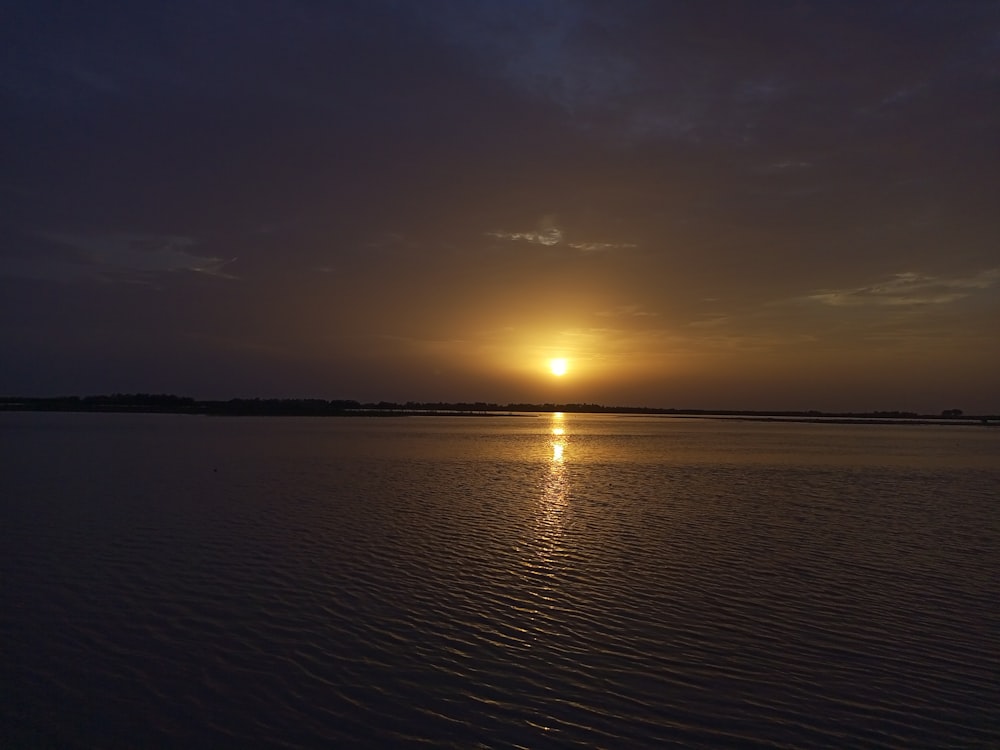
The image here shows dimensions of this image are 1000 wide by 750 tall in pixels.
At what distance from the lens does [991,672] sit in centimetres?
916

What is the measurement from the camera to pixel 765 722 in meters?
7.61

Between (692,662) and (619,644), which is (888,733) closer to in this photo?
(692,662)

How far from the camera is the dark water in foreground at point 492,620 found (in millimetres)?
7547

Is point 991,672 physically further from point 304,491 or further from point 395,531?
point 304,491

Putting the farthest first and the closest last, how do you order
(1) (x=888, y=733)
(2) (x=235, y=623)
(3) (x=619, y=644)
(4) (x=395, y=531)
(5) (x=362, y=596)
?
1. (4) (x=395, y=531)
2. (5) (x=362, y=596)
3. (2) (x=235, y=623)
4. (3) (x=619, y=644)
5. (1) (x=888, y=733)

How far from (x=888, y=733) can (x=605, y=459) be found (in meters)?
37.0

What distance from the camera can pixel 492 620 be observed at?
36.2ft

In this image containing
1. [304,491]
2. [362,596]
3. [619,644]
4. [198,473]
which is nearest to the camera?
[619,644]

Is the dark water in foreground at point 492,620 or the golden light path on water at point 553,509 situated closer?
the dark water in foreground at point 492,620

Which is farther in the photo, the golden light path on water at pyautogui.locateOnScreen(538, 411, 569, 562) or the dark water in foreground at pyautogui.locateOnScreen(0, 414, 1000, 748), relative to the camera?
the golden light path on water at pyautogui.locateOnScreen(538, 411, 569, 562)

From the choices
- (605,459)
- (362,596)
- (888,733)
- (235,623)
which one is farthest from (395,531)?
(605,459)

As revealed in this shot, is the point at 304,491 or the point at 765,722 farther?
the point at 304,491

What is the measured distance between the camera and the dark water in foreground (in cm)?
755

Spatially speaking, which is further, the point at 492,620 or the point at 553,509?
the point at 553,509
